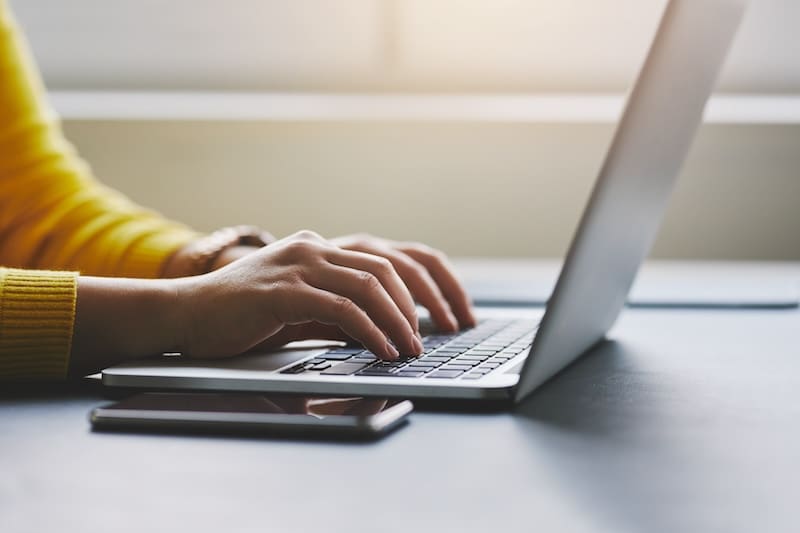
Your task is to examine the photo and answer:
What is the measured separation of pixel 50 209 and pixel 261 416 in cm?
80

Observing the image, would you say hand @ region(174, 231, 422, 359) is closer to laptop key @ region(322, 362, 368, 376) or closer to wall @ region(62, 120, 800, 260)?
laptop key @ region(322, 362, 368, 376)

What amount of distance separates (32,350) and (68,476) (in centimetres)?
24

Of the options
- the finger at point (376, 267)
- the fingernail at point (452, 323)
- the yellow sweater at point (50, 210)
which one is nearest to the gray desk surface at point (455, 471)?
the finger at point (376, 267)

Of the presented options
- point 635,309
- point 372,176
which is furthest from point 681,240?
point 635,309

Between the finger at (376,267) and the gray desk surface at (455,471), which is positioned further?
the finger at (376,267)

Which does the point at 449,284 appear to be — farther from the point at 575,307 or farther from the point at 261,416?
the point at 261,416

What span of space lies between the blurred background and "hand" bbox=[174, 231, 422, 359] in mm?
1123

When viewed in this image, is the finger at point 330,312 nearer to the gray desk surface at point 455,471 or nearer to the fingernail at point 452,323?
the gray desk surface at point 455,471

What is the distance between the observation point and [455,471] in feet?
1.35

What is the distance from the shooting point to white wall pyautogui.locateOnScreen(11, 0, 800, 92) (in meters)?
1.74

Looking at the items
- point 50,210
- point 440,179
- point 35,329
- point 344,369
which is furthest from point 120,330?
point 440,179

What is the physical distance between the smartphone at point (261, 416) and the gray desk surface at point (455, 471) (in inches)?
0.4

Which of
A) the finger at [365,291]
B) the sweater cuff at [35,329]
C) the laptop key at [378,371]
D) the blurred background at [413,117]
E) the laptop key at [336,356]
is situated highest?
the blurred background at [413,117]

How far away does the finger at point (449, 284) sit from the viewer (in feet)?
2.84
